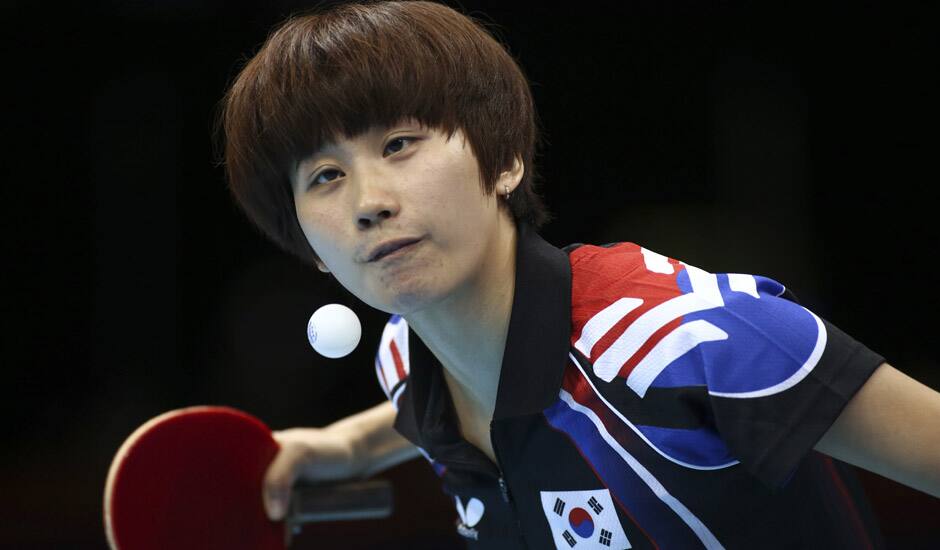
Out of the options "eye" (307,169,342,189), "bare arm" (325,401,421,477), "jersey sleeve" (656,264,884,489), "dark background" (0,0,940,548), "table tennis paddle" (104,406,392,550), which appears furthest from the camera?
"dark background" (0,0,940,548)

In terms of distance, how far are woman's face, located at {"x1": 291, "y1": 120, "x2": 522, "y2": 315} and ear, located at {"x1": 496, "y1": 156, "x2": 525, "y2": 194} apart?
0.17ft

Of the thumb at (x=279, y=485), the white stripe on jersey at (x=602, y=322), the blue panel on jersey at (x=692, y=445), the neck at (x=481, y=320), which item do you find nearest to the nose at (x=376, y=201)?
the neck at (x=481, y=320)

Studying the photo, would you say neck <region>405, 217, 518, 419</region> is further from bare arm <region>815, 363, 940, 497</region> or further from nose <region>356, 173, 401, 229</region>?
bare arm <region>815, 363, 940, 497</region>

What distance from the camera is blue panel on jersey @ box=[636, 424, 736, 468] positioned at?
3.87ft

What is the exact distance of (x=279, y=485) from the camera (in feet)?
5.88

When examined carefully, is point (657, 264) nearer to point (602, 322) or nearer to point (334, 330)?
point (602, 322)

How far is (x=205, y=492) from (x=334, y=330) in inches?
20.3

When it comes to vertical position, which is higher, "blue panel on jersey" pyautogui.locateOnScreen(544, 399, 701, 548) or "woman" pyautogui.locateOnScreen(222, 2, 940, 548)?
"woman" pyautogui.locateOnScreen(222, 2, 940, 548)

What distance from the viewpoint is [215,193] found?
3225 mm

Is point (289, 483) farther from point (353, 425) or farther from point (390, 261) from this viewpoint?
point (390, 261)

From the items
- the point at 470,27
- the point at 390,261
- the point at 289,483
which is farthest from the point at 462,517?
the point at 470,27

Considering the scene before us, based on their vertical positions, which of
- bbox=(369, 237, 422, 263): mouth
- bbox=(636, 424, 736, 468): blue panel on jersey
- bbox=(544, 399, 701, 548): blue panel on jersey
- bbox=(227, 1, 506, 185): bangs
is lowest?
bbox=(544, 399, 701, 548): blue panel on jersey

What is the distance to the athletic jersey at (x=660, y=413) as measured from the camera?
3.69 feet

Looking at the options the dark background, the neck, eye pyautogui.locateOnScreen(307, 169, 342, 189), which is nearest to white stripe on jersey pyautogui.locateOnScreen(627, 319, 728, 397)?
the neck
